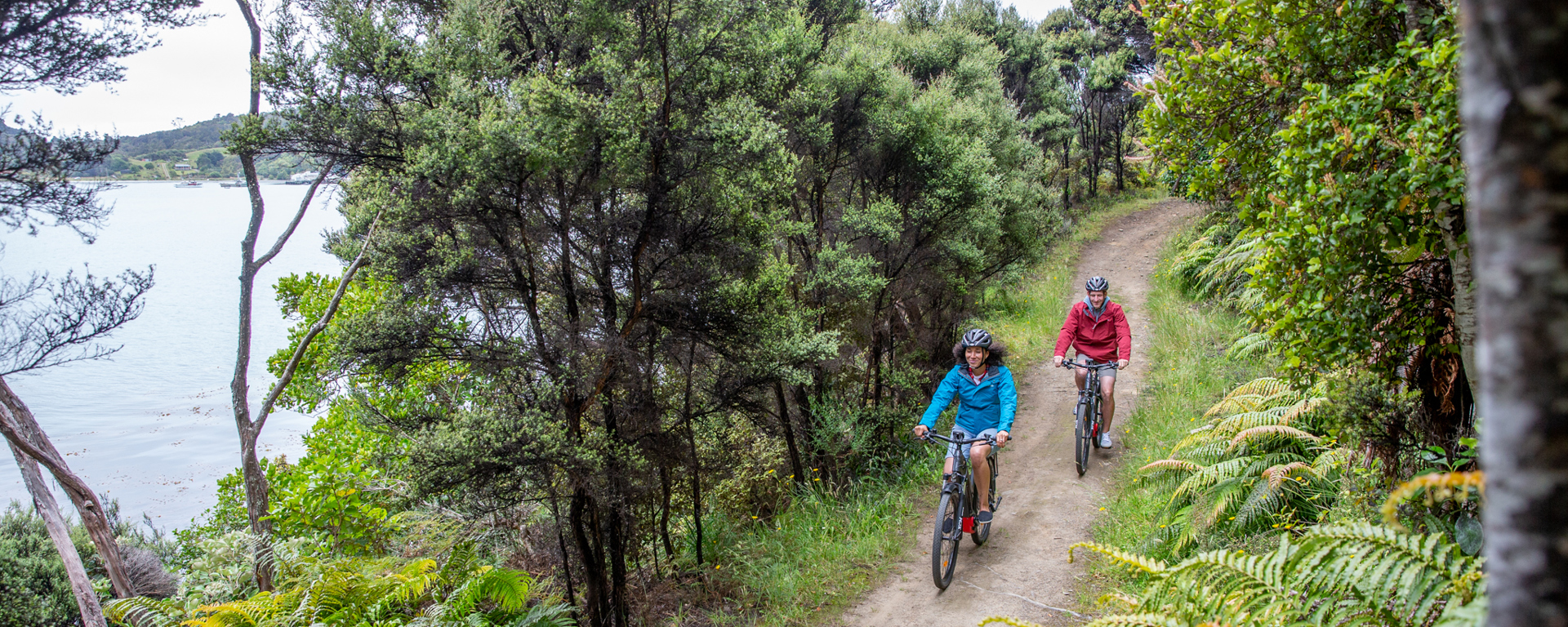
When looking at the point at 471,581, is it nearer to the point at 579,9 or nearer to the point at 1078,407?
the point at 579,9

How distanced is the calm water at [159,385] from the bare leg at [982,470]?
17093 millimetres

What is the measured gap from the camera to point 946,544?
6.56 meters

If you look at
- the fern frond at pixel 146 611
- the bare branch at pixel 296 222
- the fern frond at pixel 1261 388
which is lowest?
the fern frond at pixel 146 611

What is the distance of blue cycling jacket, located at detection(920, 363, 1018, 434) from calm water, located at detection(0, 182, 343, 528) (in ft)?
55.0

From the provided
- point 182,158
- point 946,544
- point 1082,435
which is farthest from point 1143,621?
point 182,158

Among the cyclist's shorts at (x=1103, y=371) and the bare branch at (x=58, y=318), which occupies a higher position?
the bare branch at (x=58, y=318)

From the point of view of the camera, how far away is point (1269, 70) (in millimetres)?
4625

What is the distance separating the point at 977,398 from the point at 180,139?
17154 millimetres

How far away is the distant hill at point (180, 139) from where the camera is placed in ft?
45.9

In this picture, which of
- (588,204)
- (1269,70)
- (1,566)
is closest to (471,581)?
(588,204)

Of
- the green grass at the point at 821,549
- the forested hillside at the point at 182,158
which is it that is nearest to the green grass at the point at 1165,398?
the green grass at the point at 821,549

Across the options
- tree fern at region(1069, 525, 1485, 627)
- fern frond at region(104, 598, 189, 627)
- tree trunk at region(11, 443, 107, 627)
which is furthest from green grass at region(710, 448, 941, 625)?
tree trunk at region(11, 443, 107, 627)

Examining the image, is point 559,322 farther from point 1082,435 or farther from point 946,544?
point 1082,435

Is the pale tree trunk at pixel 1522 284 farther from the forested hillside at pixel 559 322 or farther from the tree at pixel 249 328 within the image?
the tree at pixel 249 328
